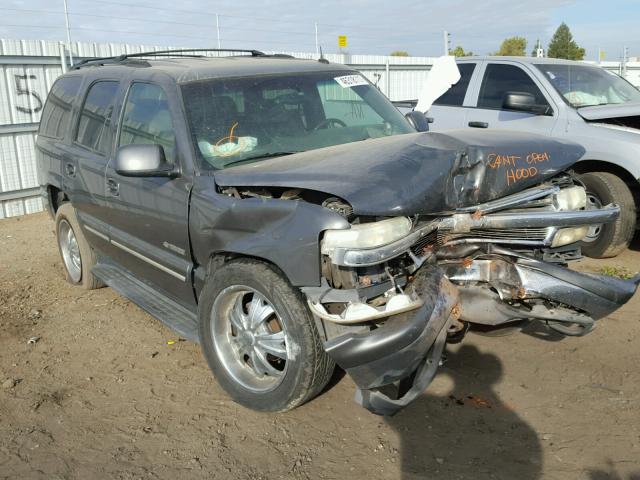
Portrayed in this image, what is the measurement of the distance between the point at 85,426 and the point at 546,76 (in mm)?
5859

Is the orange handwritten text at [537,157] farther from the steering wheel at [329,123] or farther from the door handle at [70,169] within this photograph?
the door handle at [70,169]

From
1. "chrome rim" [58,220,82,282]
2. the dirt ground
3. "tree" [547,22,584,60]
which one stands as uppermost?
"tree" [547,22,584,60]

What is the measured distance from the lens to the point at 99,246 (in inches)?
196

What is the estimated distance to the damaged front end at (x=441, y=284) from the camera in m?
2.62

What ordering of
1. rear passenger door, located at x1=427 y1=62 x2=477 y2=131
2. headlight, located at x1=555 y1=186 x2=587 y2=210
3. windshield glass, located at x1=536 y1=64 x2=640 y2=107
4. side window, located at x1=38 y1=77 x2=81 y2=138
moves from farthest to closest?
1. rear passenger door, located at x1=427 y1=62 x2=477 y2=131
2. windshield glass, located at x1=536 y1=64 x2=640 y2=107
3. side window, located at x1=38 y1=77 x2=81 y2=138
4. headlight, located at x1=555 y1=186 x2=587 y2=210

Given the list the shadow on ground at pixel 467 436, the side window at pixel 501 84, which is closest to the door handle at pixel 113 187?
the shadow on ground at pixel 467 436

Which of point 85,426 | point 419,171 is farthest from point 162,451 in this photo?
point 419,171

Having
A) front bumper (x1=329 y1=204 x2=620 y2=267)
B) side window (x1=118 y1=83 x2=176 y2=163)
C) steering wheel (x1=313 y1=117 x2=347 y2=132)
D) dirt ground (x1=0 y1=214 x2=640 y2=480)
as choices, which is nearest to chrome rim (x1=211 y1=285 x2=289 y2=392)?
dirt ground (x1=0 y1=214 x2=640 y2=480)

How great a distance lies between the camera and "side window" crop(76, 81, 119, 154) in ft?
14.7

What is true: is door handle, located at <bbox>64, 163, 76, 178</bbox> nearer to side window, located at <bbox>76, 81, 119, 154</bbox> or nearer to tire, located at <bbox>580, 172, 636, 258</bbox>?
side window, located at <bbox>76, 81, 119, 154</bbox>

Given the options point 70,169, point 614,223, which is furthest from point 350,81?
point 614,223

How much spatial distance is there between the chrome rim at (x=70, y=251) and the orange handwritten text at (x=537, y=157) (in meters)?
4.28

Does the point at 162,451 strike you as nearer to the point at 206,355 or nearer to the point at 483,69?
the point at 206,355

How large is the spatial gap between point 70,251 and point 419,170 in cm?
427
